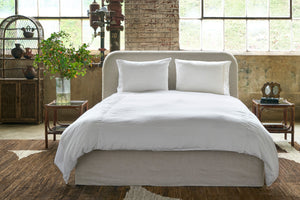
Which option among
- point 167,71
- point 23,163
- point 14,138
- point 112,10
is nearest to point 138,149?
point 23,163

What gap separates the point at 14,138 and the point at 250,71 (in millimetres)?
3648

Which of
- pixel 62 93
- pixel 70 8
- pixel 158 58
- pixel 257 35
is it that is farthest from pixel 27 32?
pixel 257 35

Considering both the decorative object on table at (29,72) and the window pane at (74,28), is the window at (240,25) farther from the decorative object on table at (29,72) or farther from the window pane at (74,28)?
the decorative object on table at (29,72)

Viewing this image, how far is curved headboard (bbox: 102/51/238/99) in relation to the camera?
5148mm

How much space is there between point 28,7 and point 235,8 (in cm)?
338

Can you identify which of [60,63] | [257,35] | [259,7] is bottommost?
[60,63]

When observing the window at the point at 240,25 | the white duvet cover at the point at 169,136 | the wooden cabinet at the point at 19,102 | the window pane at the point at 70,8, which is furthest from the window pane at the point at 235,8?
the white duvet cover at the point at 169,136

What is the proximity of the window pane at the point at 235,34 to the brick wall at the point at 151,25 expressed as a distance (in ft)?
2.75

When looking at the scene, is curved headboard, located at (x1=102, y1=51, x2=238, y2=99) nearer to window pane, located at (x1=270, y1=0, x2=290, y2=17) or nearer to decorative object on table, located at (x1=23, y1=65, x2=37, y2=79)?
decorative object on table, located at (x1=23, y1=65, x2=37, y2=79)

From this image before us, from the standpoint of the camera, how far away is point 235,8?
620 cm

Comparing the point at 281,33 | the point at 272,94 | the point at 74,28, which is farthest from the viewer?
the point at 74,28

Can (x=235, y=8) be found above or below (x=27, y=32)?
above

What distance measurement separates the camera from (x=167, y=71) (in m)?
4.93

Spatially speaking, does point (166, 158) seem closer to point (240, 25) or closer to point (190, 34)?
point (190, 34)
